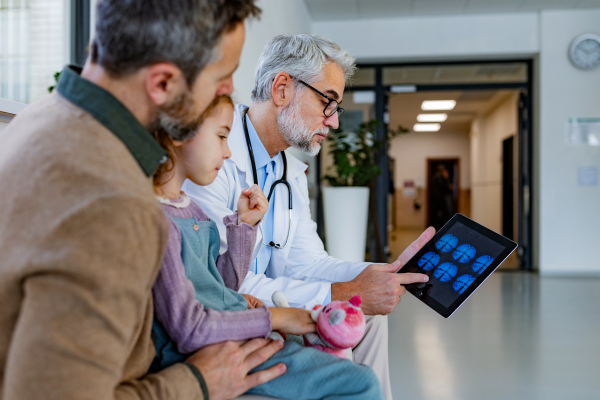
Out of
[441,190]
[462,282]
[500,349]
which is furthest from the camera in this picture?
[441,190]

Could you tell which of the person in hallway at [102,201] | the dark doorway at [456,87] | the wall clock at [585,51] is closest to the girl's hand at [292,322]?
the person in hallway at [102,201]

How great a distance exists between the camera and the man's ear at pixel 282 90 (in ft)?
5.78

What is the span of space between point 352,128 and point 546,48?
236 cm

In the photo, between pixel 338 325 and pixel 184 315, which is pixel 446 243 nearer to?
pixel 338 325

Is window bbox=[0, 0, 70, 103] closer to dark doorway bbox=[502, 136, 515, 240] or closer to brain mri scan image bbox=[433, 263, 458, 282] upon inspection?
brain mri scan image bbox=[433, 263, 458, 282]

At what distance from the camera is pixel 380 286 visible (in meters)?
1.33

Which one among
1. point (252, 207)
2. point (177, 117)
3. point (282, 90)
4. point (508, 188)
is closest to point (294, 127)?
point (282, 90)

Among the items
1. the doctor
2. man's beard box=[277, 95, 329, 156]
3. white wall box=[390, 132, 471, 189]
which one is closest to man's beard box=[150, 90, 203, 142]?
the doctor

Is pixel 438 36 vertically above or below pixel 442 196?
above

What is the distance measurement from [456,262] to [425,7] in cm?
482

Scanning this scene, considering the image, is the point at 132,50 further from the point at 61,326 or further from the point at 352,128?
the point at 352,128

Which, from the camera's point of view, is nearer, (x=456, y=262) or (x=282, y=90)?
(x=456, y=262)

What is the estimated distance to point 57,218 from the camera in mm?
536

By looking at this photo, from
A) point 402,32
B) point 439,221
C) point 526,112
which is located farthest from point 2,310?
point 439,221
